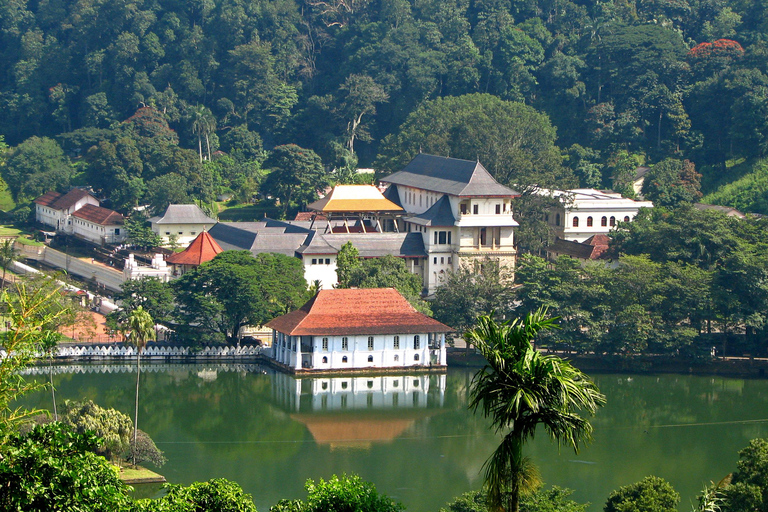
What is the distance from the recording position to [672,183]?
6500cm

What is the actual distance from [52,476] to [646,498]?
43.3 feet

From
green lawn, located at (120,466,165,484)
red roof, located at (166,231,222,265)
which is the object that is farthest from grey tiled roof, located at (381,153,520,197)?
green lawn, located at (120,466,165,484)

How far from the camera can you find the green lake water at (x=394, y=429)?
33.7 meters

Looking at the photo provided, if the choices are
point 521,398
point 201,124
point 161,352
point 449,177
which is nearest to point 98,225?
point 201,124

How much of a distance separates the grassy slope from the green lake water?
21.1m

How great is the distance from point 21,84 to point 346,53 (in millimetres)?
21448

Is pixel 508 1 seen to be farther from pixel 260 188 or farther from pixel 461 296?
pixel 461 296

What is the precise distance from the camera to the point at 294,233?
55.8m

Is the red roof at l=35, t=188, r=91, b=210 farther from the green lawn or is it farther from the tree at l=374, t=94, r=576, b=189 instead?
the green lawn

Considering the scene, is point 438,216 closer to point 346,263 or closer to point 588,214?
point 346,263

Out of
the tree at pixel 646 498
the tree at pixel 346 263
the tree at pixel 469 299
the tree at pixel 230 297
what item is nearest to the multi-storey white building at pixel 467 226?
the tree at pixel 346 263

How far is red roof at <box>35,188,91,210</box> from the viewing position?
6956 cm

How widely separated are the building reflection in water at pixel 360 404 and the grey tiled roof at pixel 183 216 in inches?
796

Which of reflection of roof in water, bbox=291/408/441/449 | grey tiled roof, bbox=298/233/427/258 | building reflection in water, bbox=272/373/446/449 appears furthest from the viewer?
grey tiled roof, bbox=298/233/427/258
